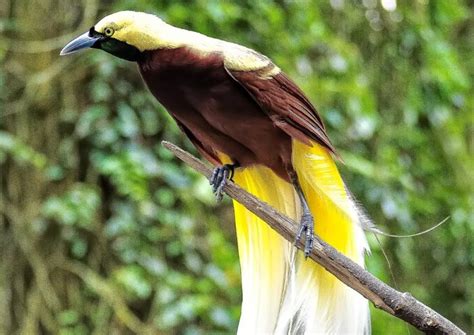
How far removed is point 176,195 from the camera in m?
1.71

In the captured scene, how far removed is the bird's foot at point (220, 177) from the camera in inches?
36.6

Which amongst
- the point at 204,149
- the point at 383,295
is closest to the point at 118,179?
the point at 204,149

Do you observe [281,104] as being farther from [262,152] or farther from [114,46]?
[114,46]

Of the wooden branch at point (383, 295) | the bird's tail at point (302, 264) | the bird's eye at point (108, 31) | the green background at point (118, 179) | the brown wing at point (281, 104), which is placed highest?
the bird's eye at point (108, 31)

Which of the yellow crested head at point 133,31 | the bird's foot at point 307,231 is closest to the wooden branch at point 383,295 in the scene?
the bird's foot at point 307,231

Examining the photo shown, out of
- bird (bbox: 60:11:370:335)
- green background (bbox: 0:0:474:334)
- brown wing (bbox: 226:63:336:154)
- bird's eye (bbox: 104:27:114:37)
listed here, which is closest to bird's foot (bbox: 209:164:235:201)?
bird (bbox: 60:11:370:335)

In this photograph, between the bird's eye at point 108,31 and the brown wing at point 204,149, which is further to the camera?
the brown wing at point 204,149

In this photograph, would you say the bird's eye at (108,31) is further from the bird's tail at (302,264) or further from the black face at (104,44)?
the bird's tail at (302,264)

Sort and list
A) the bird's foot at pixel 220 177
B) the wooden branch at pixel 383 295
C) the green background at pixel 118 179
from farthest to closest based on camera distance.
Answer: the green background at pixel 118 179 → the bird's foot at pixel 220 177 → the wooden branch at pixel 383 295

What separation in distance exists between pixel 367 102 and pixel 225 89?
1.10 metres

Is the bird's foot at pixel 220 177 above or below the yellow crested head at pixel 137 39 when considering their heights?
below

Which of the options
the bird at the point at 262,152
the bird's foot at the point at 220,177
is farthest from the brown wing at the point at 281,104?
the bird's foot at the point at 220,177

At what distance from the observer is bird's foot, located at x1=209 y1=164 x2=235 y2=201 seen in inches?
36.6

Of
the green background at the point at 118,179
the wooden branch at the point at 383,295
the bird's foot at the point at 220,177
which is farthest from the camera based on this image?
the green background at the point at 118,179
